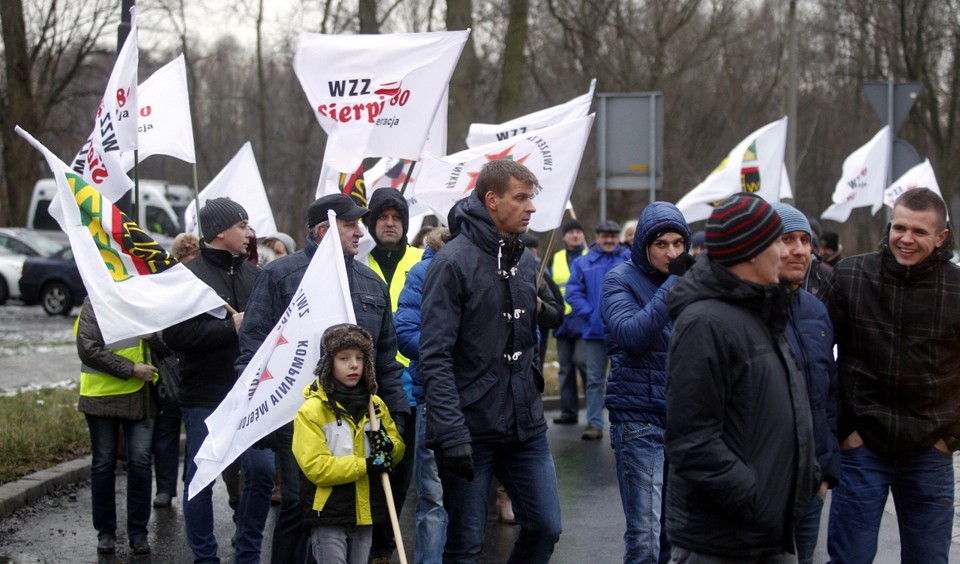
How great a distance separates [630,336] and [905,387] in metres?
1.12

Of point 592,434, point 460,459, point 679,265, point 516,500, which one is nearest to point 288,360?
point 460,459

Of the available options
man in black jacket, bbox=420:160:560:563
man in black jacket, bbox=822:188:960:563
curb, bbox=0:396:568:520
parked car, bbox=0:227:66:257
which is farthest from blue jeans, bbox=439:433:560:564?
parked car, bbox=0:227:66:257

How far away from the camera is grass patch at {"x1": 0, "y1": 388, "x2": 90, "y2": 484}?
29.5ft

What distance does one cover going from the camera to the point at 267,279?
6012 mm

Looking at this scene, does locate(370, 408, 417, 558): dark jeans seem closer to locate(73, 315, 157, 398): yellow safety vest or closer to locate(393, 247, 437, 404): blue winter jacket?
locate(393, 247, 437, 404): blue winter jacket

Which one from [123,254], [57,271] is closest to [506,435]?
[123,254]

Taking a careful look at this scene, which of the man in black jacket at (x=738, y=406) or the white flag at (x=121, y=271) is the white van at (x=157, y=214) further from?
the man in black jacket at (x=738, y=406)

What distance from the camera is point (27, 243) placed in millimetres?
26969

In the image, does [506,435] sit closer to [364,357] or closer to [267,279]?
[364,357]

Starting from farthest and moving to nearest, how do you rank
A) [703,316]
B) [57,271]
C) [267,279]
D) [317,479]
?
[57,271] < [267,279] < [317,479] < [703,316]

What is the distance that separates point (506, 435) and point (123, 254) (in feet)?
8.40

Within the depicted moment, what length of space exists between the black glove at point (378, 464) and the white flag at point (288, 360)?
437mm

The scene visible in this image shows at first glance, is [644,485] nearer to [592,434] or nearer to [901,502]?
[901,502]

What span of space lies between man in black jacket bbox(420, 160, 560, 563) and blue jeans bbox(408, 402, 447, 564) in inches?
32.0
